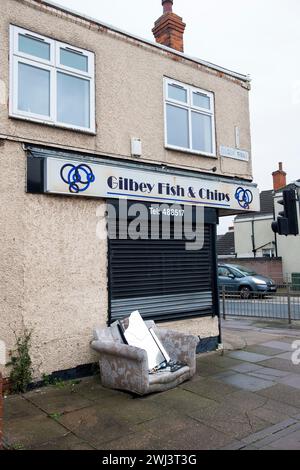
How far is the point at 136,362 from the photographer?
5.72m

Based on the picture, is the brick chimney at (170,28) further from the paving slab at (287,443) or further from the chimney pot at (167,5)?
the paving slab at (287,443)

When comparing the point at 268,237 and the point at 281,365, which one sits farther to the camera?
the point at 268,237

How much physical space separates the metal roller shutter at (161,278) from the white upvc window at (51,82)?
2363 millimetres

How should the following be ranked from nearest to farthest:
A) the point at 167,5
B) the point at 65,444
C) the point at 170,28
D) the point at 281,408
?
the point at 65,444, the point at 281,408, the point at 170,28, the point at 167,5

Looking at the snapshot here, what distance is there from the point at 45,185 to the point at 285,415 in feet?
15.4

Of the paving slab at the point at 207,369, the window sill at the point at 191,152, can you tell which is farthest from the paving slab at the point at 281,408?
the window sill at the point at 191,152

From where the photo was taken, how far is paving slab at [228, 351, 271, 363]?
26.5 ft

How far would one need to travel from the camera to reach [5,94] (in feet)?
20.5

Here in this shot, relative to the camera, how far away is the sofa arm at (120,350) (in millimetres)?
5621

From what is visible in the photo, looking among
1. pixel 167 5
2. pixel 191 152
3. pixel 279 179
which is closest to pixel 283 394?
pixel 191 152

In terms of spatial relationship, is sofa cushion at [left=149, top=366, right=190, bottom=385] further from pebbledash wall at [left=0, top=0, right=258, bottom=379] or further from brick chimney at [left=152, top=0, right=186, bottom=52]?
brick chimney at [left=152, top=0, right=186, bottom=52]

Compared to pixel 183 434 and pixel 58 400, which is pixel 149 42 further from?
pixel 183 434

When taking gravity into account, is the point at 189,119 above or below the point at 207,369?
above

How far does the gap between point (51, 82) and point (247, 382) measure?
584 centimetres
